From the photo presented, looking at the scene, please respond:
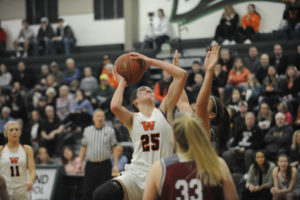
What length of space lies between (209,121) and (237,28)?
1041 centimetres

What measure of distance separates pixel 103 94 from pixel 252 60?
3.97m

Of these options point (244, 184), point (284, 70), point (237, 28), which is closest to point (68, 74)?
point (237, 28)

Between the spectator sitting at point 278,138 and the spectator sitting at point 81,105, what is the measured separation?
4778mm

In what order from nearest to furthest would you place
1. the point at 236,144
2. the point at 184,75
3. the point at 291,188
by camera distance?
the point at 184,75 < the point at 291,188 < the point at 236,144

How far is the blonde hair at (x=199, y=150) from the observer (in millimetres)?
2893

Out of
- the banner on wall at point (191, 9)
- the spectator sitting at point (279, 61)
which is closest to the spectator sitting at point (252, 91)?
the spectator sitting at point (279, 61)

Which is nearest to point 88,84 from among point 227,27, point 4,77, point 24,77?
point 24,77

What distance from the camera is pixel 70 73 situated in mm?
14195

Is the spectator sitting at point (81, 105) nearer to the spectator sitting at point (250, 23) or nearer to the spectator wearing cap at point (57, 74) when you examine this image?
the spectator wearing cap at point (57, 74)

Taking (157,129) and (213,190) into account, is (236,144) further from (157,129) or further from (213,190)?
(213,190)

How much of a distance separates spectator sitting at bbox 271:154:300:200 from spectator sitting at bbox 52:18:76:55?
10312 millimetres

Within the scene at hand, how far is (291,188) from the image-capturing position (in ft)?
26.4

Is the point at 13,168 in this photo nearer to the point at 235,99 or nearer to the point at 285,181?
the point at 285,181

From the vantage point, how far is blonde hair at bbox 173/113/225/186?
2.89m
